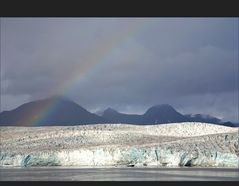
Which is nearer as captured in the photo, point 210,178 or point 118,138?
point 210,178

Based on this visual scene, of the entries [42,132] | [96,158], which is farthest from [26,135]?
[96,158]

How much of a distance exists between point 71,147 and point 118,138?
386 inches

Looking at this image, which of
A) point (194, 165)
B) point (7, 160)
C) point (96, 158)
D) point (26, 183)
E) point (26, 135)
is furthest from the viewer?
point (26, 135)

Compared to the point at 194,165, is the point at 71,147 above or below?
above

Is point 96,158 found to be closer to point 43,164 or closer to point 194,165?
point 43,164

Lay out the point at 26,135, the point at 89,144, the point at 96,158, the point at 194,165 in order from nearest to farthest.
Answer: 1. the point at 194,165
2. the point at 96,158
3. the point at 89,144
4. the point at 26,135

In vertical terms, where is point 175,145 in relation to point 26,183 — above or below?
above

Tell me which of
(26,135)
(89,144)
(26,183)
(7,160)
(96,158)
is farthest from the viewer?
(26,135)

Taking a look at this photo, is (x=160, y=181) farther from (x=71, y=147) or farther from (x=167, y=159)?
(x=71, y=147)

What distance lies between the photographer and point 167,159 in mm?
69500

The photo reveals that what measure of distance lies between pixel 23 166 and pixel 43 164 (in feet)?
10.2

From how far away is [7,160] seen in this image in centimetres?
7969

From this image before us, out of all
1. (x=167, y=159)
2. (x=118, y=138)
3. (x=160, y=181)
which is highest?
(x=118, y=138)

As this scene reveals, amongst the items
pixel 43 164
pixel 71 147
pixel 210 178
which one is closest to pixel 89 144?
pixel 71 147
